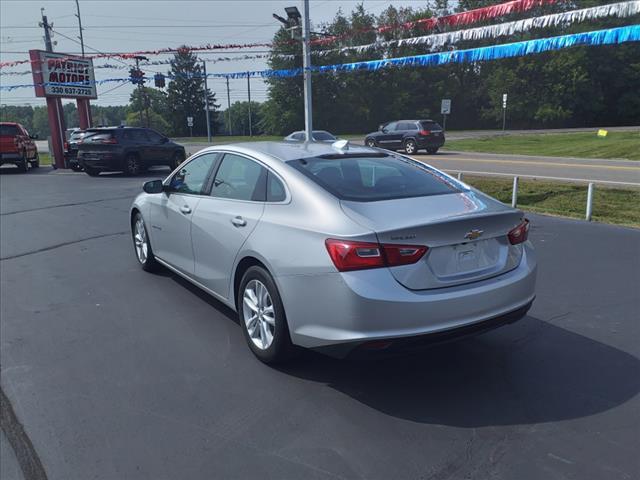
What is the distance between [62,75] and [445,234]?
2356 centimetres

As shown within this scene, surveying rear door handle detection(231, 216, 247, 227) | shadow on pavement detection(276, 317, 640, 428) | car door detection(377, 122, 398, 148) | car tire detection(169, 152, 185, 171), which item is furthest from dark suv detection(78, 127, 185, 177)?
shadow on pavement detection(276, 317, 640, 428)

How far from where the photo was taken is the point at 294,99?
6288 centimetres

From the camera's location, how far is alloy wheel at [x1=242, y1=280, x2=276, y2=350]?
381 cm

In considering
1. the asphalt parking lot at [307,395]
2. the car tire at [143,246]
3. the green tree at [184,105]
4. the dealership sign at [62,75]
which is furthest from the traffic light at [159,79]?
the green tree at [184,105]

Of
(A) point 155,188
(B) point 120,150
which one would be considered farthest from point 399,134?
(A) point 155,188

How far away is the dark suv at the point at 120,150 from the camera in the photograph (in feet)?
60.4

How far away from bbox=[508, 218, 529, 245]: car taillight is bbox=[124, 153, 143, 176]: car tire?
55.9 feet

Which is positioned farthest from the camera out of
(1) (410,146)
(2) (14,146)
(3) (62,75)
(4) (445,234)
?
(1) (410,146)

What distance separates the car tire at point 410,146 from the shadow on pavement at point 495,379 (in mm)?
22844

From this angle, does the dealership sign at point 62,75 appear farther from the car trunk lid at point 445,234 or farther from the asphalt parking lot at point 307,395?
the car trunk lid at point 445,234

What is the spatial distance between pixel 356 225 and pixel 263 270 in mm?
865

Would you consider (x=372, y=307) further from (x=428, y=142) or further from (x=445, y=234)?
(x=428, y=142)

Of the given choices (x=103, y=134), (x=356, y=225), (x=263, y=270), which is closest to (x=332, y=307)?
(x=356, y=225)

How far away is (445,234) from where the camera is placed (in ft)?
10.9
